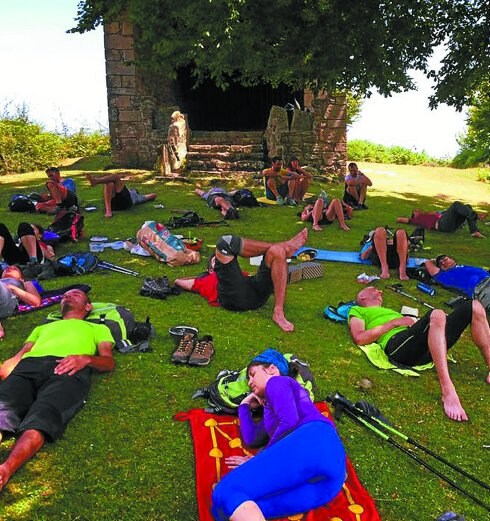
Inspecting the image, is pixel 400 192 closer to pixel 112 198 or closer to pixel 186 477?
pixel 112 198

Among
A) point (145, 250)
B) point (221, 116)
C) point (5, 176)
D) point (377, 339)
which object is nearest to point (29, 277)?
point (145, 250)

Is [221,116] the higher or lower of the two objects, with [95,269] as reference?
higher

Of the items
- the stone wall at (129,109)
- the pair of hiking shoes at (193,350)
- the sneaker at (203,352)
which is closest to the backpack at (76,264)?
the pair of hiking shoes at (193,350)

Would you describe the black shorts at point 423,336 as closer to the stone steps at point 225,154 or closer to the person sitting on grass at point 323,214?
the person sitting on grass at point 323,214

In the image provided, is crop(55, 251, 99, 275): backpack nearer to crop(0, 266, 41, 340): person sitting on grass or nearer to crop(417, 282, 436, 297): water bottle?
crop(0, 266, 41, 340): person sitting on grass

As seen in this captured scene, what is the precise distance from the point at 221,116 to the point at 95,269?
17050 mm

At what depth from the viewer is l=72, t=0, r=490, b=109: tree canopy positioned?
913 cm

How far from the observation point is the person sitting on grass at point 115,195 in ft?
38.0

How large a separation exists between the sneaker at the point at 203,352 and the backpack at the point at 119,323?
24.6 inches

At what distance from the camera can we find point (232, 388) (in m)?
4.15

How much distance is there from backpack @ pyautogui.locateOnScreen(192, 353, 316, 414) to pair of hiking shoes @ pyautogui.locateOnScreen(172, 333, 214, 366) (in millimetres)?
368

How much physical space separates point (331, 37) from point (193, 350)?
685cm

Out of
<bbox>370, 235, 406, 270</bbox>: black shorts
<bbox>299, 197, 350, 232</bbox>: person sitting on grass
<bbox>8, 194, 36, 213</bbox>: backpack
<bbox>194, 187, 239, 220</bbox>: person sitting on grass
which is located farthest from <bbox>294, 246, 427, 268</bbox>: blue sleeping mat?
<bbox>8, 194, 36, 213</bbox>: backpack

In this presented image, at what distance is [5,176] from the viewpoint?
18.2 metres
